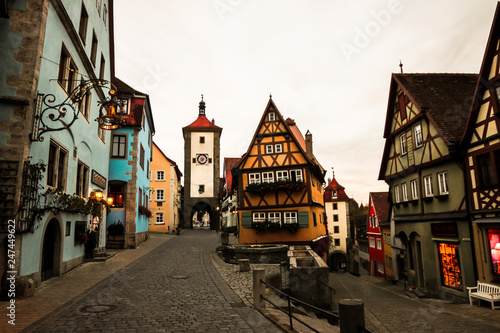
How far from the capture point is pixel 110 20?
20.2 m

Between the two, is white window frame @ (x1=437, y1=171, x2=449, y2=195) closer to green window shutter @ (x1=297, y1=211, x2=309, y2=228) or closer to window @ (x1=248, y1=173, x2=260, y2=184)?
green window shutter @ (x1=297, y1=211, x2=309, y2=228)

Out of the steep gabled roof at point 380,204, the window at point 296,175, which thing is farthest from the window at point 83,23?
the steep gabled roof at point 380,204

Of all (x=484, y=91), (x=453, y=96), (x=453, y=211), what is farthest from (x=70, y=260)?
(x=453, y=96)

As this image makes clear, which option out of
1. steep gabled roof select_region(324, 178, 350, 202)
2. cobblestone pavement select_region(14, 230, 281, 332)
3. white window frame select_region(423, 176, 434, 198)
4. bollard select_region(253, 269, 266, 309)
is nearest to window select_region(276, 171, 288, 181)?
white window frame select_region(423, 176, 434, 198)

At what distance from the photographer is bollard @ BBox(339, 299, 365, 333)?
4.56 meters

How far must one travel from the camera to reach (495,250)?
13.2 metres

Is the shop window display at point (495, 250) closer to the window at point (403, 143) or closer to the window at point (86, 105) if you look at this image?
the window at point (403, 143)

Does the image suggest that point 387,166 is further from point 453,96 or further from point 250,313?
point 250,313

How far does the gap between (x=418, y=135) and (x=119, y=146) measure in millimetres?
18619

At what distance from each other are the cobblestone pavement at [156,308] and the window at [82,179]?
4.66m

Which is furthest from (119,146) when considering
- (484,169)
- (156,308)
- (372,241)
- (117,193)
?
(372,241)

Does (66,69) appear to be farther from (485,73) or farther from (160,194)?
(160,194)

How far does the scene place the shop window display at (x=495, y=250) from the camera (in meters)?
13.1

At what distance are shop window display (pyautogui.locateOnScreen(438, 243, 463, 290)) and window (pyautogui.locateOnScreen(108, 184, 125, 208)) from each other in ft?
62.9
